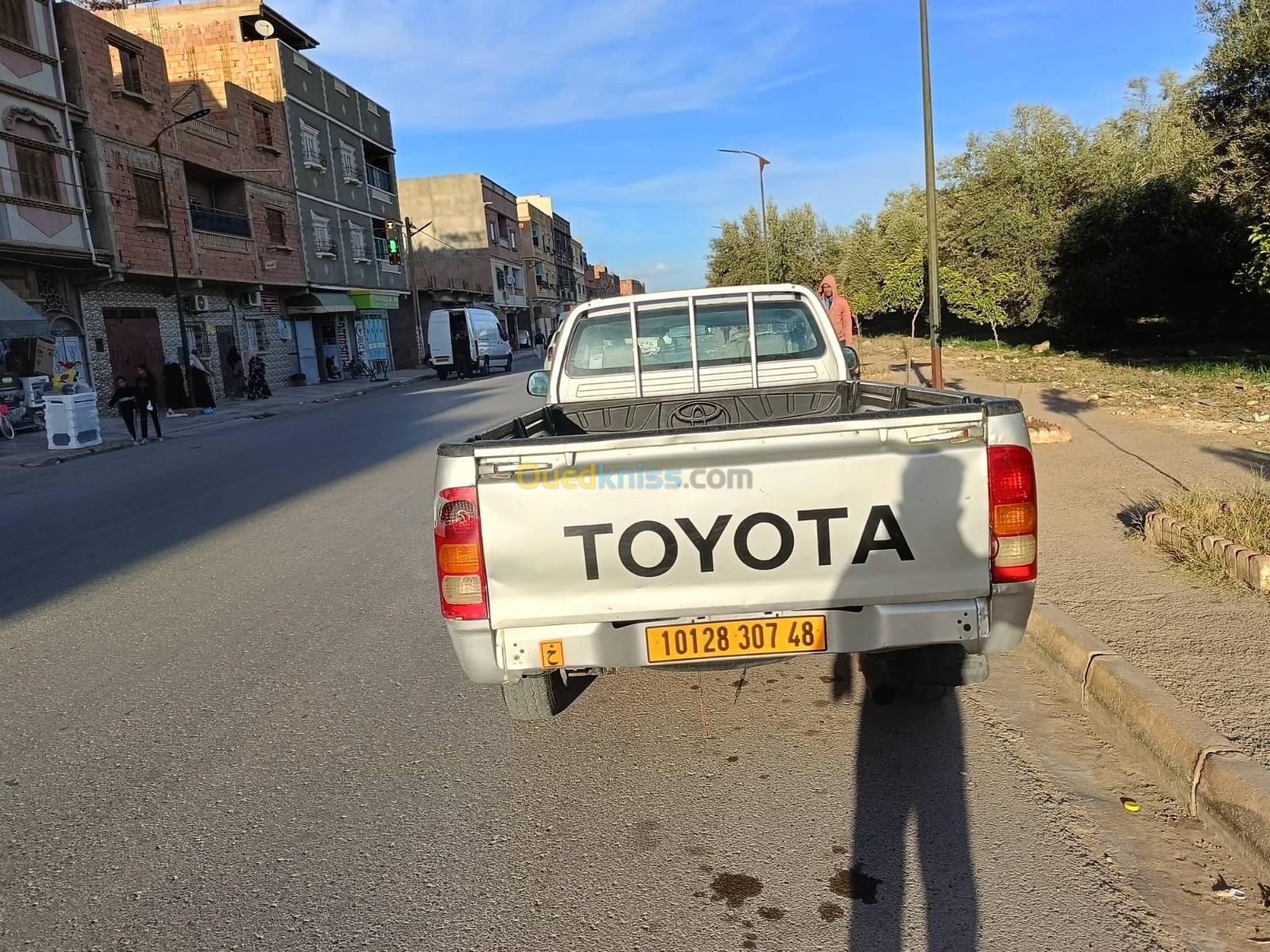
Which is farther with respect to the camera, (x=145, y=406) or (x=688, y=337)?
(x=145, y=406)

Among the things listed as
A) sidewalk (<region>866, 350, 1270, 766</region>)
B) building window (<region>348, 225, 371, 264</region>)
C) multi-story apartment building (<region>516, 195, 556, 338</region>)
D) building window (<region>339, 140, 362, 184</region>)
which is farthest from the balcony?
multi-story apartment building (<region>516, 195, 556, 338</region>)

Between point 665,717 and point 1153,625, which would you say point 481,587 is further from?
point 1153,625

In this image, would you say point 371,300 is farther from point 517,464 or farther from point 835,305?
point 517,464

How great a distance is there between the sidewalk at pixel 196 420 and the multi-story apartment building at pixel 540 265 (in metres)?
45.7

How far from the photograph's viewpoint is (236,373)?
2848 cm

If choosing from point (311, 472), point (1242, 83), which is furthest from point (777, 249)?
point (311, 472)

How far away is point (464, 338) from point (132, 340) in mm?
14135

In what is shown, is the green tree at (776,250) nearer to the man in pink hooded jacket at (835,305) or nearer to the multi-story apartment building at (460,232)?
the multi-story apartment building at (460,232)

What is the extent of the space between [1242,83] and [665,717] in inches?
559

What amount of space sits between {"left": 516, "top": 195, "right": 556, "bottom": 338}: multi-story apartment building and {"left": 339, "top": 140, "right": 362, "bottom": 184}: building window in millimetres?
38046

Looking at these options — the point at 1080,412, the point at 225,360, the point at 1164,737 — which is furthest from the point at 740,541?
the point at 225,360

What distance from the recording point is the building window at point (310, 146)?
34.2m

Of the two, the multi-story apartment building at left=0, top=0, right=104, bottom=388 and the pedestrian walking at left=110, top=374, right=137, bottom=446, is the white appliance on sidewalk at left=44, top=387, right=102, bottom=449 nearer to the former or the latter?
the pedestrian walking at left=110, top=374, right=137, bottom=446

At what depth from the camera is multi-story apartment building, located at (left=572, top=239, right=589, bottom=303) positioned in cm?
10981
